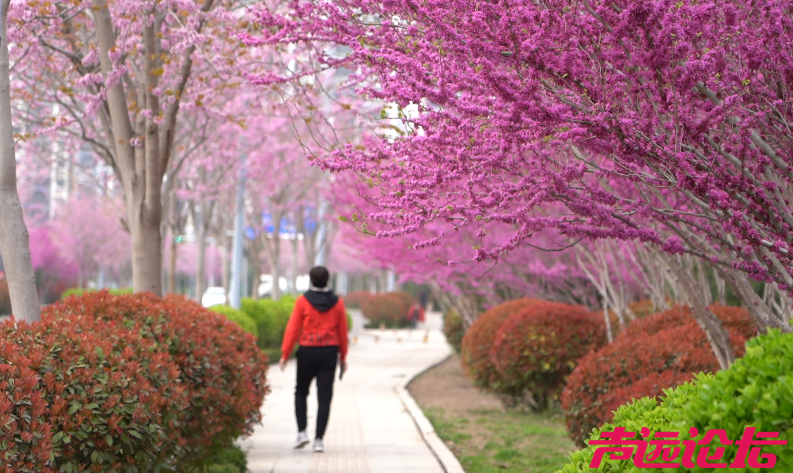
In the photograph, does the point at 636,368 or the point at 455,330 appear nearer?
the point at 636,368

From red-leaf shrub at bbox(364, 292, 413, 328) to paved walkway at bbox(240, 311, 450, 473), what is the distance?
25080 millimetres

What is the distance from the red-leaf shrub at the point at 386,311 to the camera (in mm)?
44719

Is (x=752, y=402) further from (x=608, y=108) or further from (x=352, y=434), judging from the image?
(x=352, y=434)

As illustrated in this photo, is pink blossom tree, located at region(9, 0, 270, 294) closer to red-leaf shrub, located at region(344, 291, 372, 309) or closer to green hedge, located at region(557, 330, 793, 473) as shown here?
green hedge, located at region(557, 330, 793, 473)

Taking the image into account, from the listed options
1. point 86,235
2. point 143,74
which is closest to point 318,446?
point 143,74

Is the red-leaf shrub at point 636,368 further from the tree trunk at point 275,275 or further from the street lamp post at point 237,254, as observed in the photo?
the tree trunk at point 275,275

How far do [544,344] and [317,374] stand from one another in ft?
11.3

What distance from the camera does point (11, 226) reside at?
20.0 feet

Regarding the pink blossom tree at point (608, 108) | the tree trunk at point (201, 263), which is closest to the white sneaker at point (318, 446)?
the pink blossom tree at point (608, 108)

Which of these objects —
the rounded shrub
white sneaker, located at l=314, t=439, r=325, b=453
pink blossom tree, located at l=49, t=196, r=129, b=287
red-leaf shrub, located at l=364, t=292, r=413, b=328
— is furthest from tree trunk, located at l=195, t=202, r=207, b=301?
pink blossom tree, located at l=49, t=196, r=129, b=287

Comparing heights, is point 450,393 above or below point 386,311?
below

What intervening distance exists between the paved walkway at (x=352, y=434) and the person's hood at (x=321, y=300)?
1.43 m

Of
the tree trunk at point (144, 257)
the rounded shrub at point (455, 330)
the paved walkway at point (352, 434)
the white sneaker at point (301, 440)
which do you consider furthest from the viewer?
the rounded shrub at point (455, 330)

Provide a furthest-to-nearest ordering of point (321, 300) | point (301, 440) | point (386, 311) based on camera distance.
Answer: point (386, 311)
point (321, 300)
point (301, 440)
